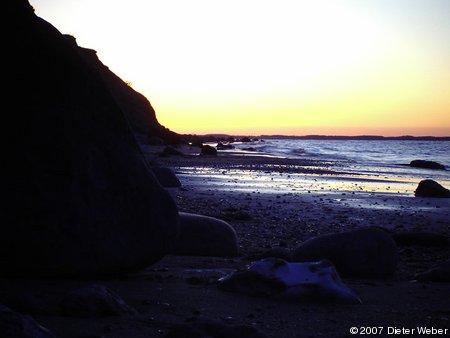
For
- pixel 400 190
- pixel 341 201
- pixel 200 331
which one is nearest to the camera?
pixel 200 331

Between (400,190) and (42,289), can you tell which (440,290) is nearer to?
(42,289)

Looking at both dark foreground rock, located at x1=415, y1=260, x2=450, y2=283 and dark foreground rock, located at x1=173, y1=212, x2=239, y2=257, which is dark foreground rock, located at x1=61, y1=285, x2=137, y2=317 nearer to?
dark foreground rock, located at x1=173, y1=212, x2=239, y2=257

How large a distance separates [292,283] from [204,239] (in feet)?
8.02

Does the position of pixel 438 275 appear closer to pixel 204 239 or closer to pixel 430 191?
pixel 204 239

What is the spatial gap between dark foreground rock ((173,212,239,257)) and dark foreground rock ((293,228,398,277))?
101cm

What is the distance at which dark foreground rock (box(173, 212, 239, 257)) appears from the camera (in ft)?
20.3

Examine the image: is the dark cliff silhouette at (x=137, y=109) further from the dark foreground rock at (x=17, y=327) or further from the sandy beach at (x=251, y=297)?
the dark foreground rock at (x=17, y=327)

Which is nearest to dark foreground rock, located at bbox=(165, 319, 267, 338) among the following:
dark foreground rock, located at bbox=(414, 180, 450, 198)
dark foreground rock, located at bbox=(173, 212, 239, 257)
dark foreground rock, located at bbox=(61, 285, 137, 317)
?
dark foreground rock, located at bbox=(61, 285, 137, 317)

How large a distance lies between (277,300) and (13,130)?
2378 mm

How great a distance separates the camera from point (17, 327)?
2.30m

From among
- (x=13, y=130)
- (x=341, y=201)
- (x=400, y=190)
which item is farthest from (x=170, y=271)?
(x=400, y=190)

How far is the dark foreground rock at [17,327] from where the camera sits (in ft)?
7.44

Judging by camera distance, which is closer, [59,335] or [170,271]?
[59,335]

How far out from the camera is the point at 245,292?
403 cm
